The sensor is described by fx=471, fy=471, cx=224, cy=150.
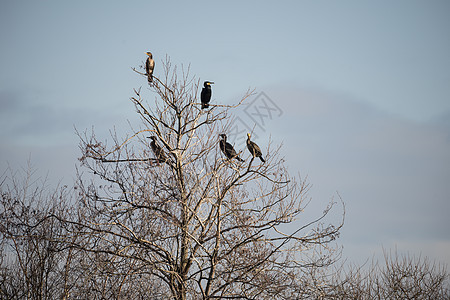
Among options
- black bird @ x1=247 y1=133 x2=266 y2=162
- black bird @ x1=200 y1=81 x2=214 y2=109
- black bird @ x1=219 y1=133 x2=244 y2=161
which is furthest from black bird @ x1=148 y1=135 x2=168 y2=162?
black bird @ x1=200 y1=81 x2=214 y2=109

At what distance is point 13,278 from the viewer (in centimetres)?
1086

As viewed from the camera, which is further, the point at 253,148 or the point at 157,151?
the point at 253,148

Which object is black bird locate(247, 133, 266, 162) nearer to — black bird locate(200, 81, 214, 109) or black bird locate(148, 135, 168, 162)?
black bird locate(148, 135, 168, 162)

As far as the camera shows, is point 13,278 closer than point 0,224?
No

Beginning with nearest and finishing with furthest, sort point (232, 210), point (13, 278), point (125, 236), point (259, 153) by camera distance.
Answer: 1. point (125, 236)
2. point (232, 210)
3. point (259, 153)
4. point (13, 278)

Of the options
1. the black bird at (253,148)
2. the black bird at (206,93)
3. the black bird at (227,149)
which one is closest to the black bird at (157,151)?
the black bird at (227,149)

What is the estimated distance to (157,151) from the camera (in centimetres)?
→ 949

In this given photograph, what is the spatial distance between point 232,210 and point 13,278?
5668 mm

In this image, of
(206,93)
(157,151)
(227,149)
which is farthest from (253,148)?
(206,93)

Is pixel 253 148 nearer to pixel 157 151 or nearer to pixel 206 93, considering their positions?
pixel 157 151

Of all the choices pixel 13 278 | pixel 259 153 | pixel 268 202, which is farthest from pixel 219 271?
pixel 13 278

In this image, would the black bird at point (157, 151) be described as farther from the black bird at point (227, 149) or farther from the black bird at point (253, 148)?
the black bird at point (253, 148)

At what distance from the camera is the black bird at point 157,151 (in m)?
9.23

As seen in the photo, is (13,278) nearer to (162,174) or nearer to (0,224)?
(0,224)
